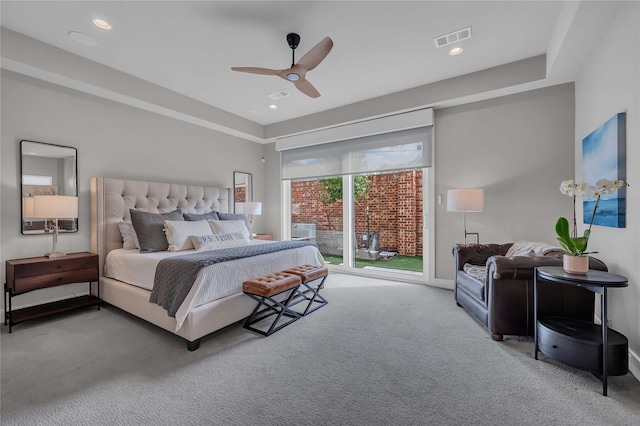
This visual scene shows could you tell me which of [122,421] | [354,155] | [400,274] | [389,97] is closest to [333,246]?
[400,274]

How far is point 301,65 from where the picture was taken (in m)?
2.51

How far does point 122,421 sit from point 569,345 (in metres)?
2.73

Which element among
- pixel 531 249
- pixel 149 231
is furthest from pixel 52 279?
pixel 531 249

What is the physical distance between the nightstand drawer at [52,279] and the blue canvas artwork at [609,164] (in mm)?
4864

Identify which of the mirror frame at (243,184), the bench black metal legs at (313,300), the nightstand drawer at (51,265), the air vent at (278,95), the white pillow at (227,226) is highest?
the air vent at (278,95)

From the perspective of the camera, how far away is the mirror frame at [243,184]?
5.23 meters

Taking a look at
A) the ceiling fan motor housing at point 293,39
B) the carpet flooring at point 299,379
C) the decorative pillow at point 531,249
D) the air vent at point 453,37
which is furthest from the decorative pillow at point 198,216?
the decorative pillow at point 531,249

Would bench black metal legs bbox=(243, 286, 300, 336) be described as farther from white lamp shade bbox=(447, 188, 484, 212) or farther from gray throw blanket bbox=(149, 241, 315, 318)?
white lamp shade bbox=(447, 188, 484, 212)

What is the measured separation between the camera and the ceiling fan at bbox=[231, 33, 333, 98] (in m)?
2.26

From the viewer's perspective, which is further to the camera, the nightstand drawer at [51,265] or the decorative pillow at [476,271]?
the decorative pillow at [476,271]

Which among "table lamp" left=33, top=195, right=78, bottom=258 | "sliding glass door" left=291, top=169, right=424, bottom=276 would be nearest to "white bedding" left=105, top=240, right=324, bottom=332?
"table lamp" left=33, top=195, right=78, bottom=258

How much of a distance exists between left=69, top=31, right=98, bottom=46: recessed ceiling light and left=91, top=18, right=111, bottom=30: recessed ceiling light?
10.9 inches

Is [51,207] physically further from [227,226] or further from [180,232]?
[227,226]

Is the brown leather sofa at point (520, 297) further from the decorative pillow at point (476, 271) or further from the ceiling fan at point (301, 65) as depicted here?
the ceiling fan at point (301, 65)
